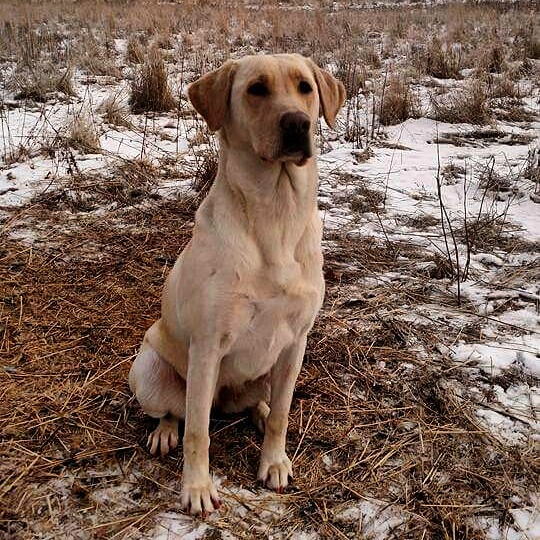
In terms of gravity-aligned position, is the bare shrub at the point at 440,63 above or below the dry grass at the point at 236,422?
above

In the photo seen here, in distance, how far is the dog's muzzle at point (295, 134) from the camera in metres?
1.70

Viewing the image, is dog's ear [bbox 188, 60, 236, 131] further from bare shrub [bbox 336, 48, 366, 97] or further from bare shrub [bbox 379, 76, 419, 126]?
bare shrub [bbox 336, 48, 366, 97]

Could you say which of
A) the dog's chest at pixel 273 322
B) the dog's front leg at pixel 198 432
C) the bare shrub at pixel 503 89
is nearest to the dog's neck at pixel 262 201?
the dog's chest at pixel 273 322

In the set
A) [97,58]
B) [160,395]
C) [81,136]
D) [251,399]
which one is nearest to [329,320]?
Answer: [251,399]

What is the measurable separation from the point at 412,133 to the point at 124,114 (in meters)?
2.84

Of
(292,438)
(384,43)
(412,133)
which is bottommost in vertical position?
(292,438)

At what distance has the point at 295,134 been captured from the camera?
171cm

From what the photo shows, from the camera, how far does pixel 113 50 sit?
8.64 meters

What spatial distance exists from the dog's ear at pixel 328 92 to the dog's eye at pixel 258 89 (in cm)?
26

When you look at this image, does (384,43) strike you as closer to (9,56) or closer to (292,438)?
(9,56)

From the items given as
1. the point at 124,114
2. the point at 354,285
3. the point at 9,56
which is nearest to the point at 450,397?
the point at 354,285

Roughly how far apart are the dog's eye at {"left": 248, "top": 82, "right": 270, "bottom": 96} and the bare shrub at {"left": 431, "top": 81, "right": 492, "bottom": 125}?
461 centimetres

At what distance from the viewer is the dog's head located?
67.6 inches

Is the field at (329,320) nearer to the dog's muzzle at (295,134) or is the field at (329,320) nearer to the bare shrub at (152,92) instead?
the bare shrub at (152,92)
